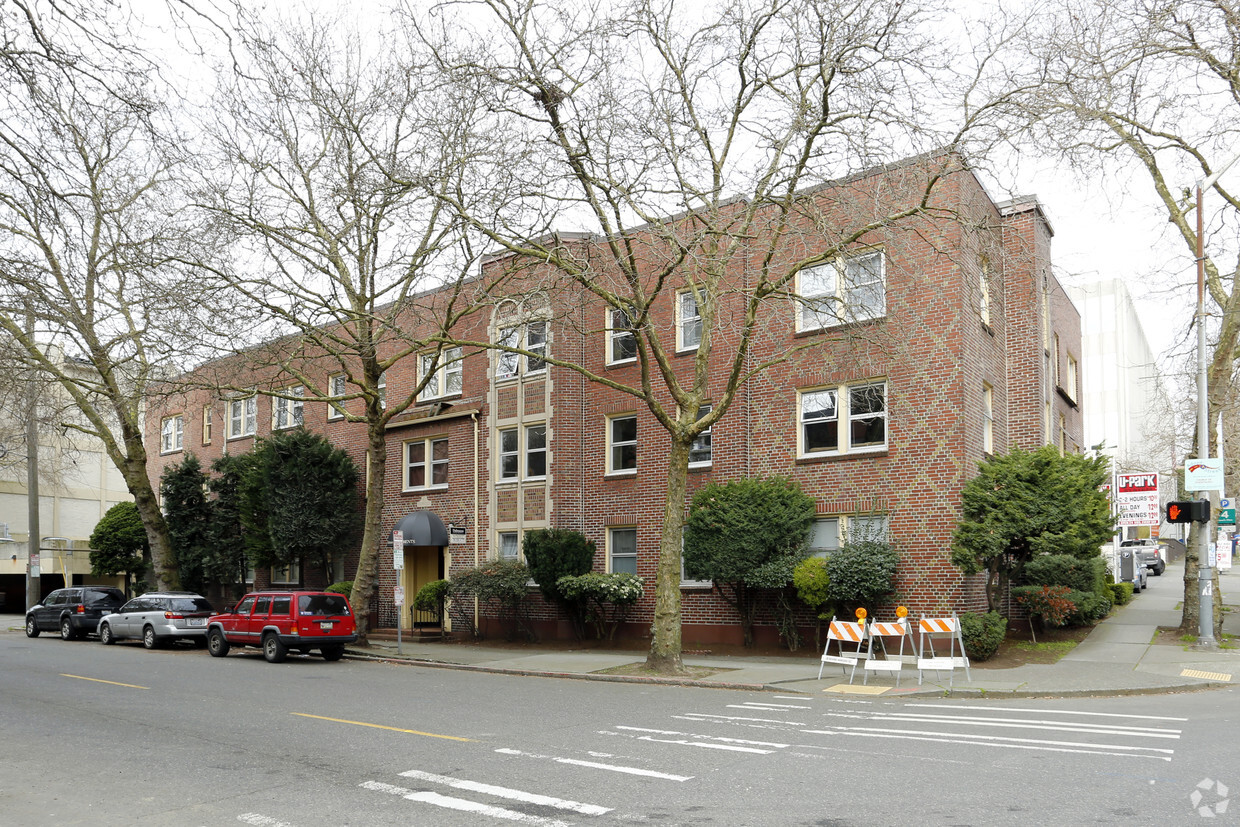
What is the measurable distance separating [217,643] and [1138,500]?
21.0 m

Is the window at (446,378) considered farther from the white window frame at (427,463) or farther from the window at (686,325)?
the window at (686,325)

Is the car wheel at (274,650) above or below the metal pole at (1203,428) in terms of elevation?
below

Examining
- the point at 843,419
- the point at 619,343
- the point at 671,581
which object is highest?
the point at 619,343

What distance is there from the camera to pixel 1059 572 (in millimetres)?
22953

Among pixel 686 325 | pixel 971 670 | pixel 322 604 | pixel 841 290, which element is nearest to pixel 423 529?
pixel 322 604

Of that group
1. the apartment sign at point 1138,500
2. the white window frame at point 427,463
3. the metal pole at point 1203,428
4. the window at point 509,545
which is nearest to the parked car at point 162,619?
the white window frame at point 427,463

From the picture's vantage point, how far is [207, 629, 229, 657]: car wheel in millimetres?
23656

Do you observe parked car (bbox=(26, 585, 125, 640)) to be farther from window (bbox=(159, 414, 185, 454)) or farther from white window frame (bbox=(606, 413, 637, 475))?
white window frame (bbox=(606, 413, 637, 475))

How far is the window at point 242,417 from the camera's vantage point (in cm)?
3722

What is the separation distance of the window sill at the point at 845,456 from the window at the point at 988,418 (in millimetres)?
2388

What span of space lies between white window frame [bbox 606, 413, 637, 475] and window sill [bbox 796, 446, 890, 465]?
465 cm

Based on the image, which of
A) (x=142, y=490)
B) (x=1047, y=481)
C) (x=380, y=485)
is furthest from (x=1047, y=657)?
(x=142, y=490)

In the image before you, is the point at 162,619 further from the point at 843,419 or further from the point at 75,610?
the point at 843,419

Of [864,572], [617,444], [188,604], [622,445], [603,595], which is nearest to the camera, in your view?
[864,572]
